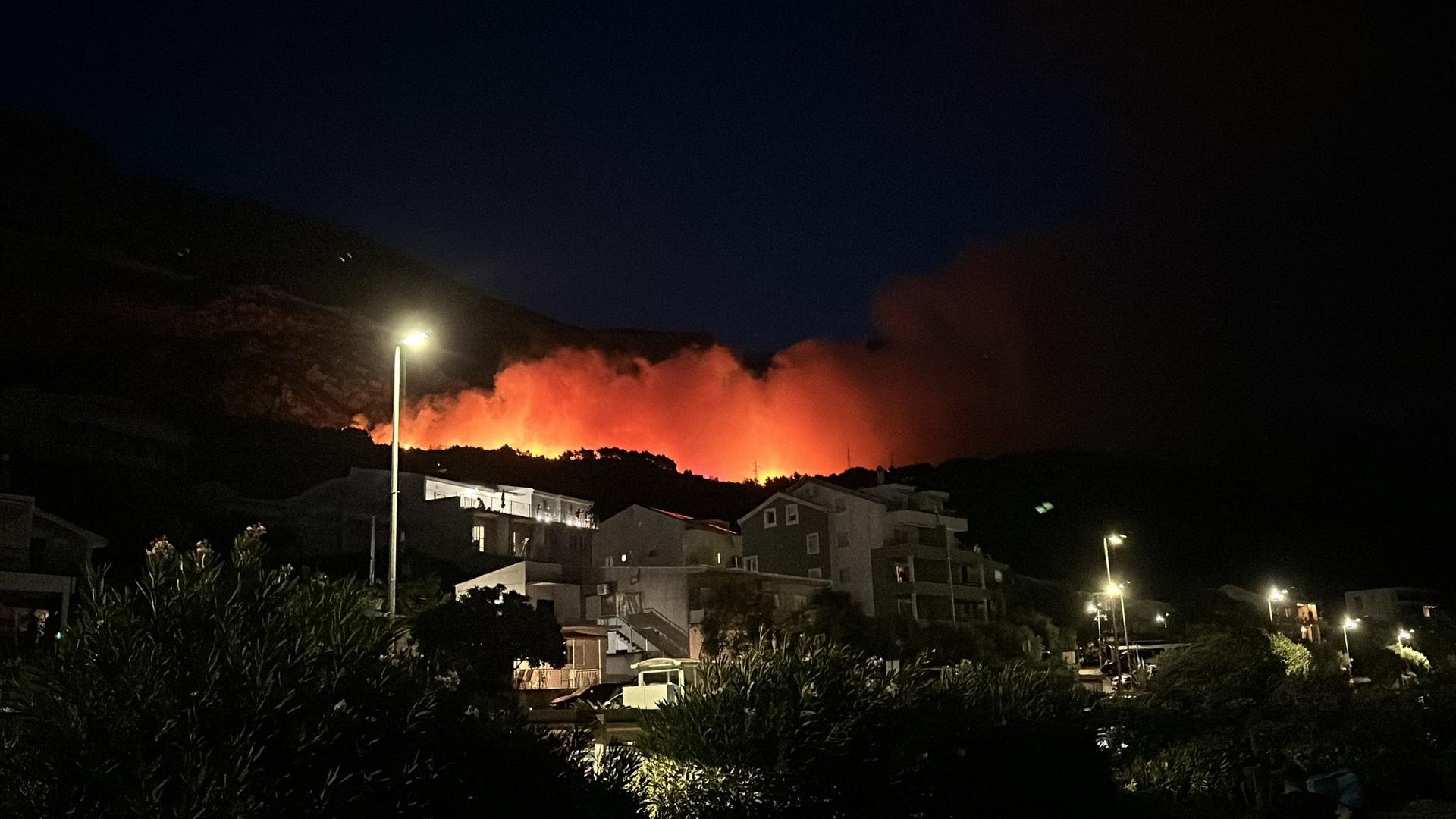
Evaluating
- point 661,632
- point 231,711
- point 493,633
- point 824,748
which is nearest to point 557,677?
point 493,633

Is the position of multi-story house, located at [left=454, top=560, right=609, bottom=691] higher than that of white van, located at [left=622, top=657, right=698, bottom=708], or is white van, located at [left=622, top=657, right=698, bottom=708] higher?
multi-story house, located at [left=454, top=560, right=609, bottom=691]

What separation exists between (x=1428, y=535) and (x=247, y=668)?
5118 inches

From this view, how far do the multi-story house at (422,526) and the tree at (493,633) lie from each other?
15018 millimetres

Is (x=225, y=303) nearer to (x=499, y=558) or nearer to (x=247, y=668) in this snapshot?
(x=499, y=558)

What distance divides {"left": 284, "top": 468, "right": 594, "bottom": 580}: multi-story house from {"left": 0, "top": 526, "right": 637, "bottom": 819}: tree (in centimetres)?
4558

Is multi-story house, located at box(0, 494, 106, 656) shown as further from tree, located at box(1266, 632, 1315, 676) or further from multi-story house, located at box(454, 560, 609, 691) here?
tree, located at box(1266, 632, 1315, 676)

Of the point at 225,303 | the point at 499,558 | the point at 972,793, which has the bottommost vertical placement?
the point at 972,793

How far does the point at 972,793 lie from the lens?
18562 mm

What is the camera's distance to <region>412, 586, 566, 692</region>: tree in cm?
3781

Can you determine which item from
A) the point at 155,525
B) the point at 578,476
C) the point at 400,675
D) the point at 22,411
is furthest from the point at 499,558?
the point at 400,675

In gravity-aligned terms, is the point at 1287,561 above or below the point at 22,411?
below

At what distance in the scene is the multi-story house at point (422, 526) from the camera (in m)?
59.4

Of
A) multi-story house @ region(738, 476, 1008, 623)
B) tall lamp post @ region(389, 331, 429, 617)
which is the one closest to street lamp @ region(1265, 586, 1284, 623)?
multi-story house @ region(738, 476, 1008, 623)

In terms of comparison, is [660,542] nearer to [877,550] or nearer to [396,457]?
[877,550]
